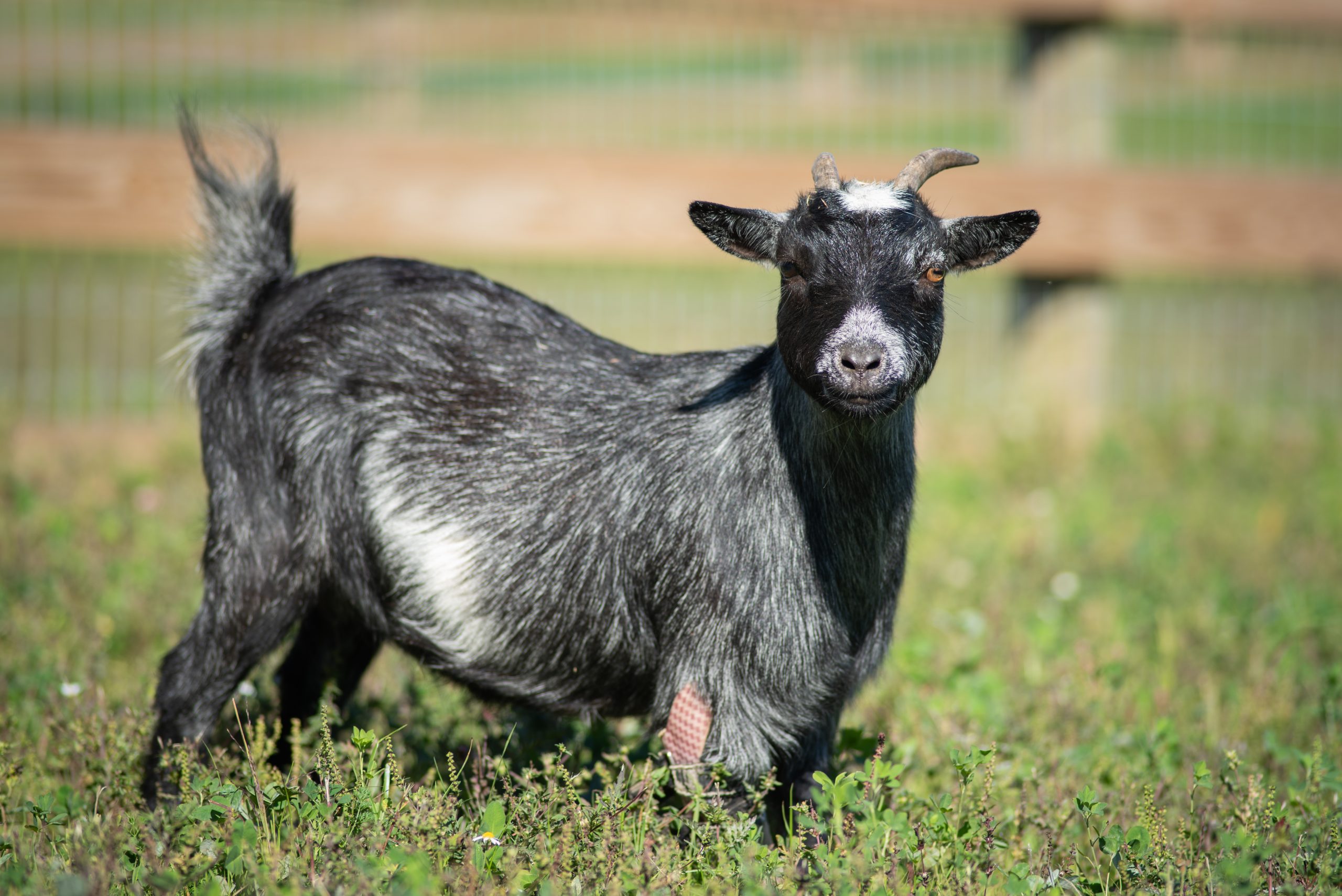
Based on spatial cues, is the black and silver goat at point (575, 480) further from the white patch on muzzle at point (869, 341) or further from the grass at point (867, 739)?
the grass at point (867, 739)

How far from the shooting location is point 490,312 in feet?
12.3

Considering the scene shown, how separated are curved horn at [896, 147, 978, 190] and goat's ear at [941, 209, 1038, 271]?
0.17 m

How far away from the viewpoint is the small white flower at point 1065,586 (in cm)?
556

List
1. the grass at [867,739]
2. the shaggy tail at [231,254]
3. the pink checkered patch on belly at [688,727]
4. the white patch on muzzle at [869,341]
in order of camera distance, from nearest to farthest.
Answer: the grass at [867,739]
the white patch on muzzle at [869,341]
the pink checkered patch on belly at [688,727]
the shaggy tail at [231,254]

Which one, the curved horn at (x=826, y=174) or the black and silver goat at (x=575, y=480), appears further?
the curved horn at (x=826, y=174)

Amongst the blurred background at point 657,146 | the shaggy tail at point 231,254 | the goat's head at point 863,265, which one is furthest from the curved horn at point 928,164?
the blurred background at point 657,146

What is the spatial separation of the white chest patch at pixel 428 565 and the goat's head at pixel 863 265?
1.10m

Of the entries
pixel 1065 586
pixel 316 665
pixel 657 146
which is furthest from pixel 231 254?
pixel 657 146

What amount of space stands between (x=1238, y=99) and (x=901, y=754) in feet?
22.1

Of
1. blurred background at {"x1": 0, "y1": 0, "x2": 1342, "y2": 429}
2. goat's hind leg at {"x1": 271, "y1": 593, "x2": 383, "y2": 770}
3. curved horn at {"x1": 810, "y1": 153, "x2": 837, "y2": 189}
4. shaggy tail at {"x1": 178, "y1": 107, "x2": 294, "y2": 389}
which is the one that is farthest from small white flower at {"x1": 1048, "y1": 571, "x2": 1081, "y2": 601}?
shaggy tail at {"x1": 178, "y1": 107, "x2": 294, "y2": 389}

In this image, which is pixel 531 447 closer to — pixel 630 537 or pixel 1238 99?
pixel 630 537

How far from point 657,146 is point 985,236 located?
194 inches

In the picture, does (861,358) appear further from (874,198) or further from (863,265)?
(874,198)

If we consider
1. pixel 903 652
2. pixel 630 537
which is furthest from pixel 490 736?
pixel 903 652
